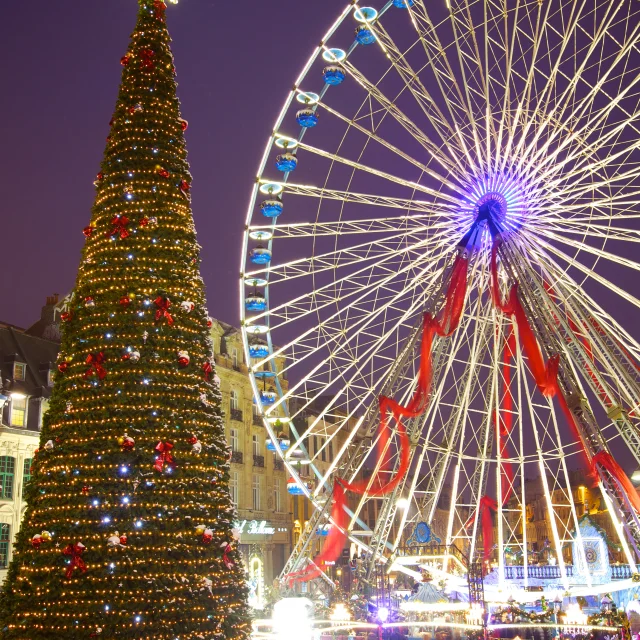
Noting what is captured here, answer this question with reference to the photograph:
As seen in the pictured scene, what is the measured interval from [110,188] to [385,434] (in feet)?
43.3

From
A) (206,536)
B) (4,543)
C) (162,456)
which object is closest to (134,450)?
(162,456)

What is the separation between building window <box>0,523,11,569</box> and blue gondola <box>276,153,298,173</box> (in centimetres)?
1554

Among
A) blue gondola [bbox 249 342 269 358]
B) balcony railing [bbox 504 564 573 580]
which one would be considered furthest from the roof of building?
balcony railing [bbox 504 564 573 580]

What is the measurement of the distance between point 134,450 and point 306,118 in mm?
16056

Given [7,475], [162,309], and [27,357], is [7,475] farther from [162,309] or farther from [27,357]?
[162,309]

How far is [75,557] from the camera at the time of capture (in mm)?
9133

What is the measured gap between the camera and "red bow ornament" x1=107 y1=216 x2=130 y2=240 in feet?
34.8

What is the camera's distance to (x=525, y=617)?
19266 millimetres

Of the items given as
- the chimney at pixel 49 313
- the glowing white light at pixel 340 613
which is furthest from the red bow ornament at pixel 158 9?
the chimney at pixel 49 313

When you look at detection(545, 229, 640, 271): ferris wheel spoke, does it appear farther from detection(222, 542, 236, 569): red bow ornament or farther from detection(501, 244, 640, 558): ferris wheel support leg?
detection(222, 542, 236, 569): red bow ornament

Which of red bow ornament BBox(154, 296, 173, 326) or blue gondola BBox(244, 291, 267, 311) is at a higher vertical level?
blue gondola BBox(244, 291, 267, 311)

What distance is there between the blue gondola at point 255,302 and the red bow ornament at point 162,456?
14495 millimetres

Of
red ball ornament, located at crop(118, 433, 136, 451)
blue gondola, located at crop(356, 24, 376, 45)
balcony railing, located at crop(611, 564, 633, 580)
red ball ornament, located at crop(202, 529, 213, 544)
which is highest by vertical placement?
blue gondola, located at crop(356, 24, 376, 45)

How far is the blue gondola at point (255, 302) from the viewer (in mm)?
24016
